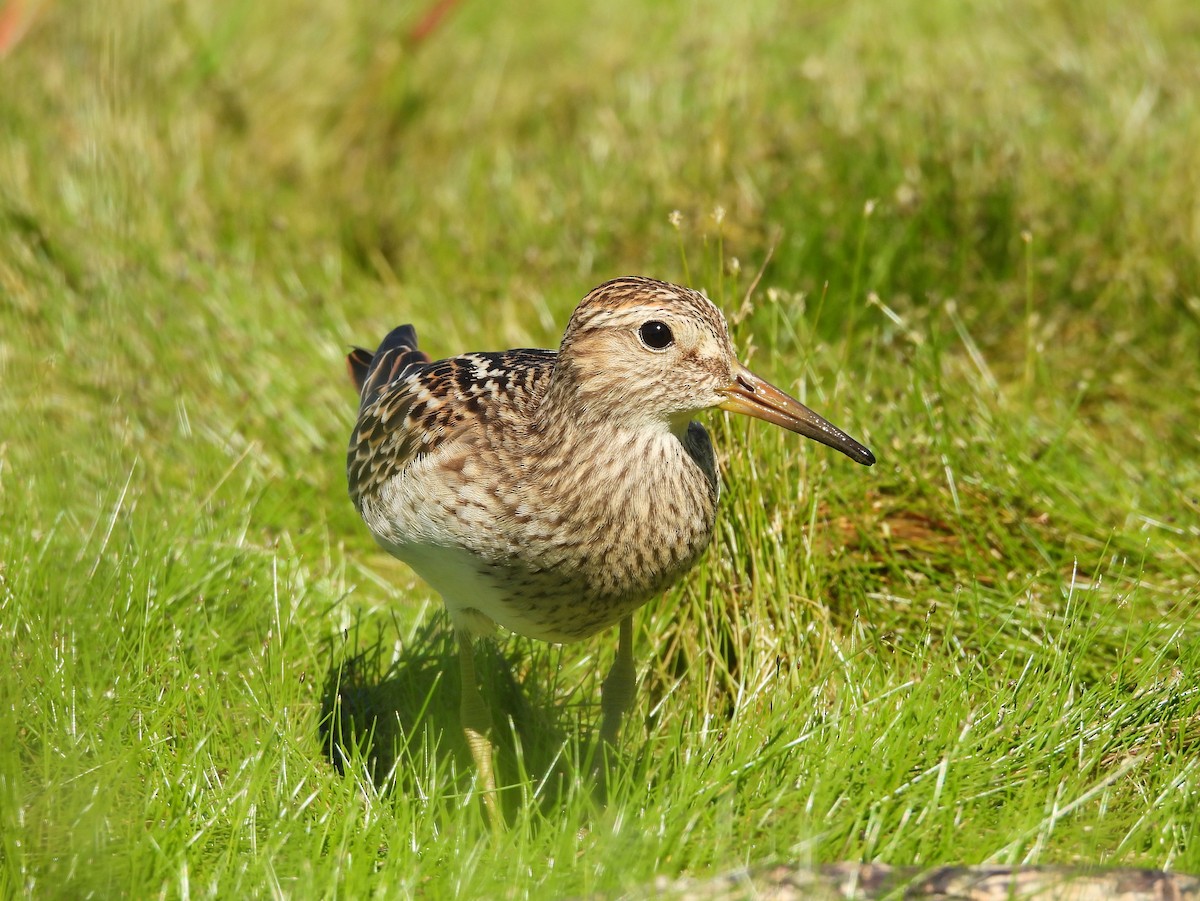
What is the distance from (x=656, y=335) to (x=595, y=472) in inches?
16.5

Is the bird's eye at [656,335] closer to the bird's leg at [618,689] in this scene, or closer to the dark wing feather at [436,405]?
the dark wing feather at [436,405]

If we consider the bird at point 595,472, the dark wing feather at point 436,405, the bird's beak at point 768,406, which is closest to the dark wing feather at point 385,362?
the dark wing feather at point 436,405

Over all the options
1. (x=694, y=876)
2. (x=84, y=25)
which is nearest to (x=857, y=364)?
(x=694, y=876)

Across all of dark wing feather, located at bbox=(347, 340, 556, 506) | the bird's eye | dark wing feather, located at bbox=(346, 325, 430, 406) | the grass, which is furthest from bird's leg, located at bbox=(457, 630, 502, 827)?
the bird's eye

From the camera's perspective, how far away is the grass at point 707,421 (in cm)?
388

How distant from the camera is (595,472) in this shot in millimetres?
4035

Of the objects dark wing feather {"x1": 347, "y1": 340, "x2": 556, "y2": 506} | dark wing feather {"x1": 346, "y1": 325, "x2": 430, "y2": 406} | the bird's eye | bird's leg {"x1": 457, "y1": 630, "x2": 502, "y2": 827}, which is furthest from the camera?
A: dark wing feather {"x1": 346, "y1": 325, "x2": 430, "y2": 406}

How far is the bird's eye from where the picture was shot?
3.99m

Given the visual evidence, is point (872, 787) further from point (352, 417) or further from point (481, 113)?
point (481, 113)

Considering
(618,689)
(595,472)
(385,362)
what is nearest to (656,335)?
(595,472)

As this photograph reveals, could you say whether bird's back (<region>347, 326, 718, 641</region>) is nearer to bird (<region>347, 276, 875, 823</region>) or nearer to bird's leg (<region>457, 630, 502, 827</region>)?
bird (<region>347, 276, 875, 823</region>)

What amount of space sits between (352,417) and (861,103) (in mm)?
3164

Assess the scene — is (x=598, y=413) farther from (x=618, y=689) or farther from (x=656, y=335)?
(x=618, y=689)

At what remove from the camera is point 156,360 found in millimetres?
6461
